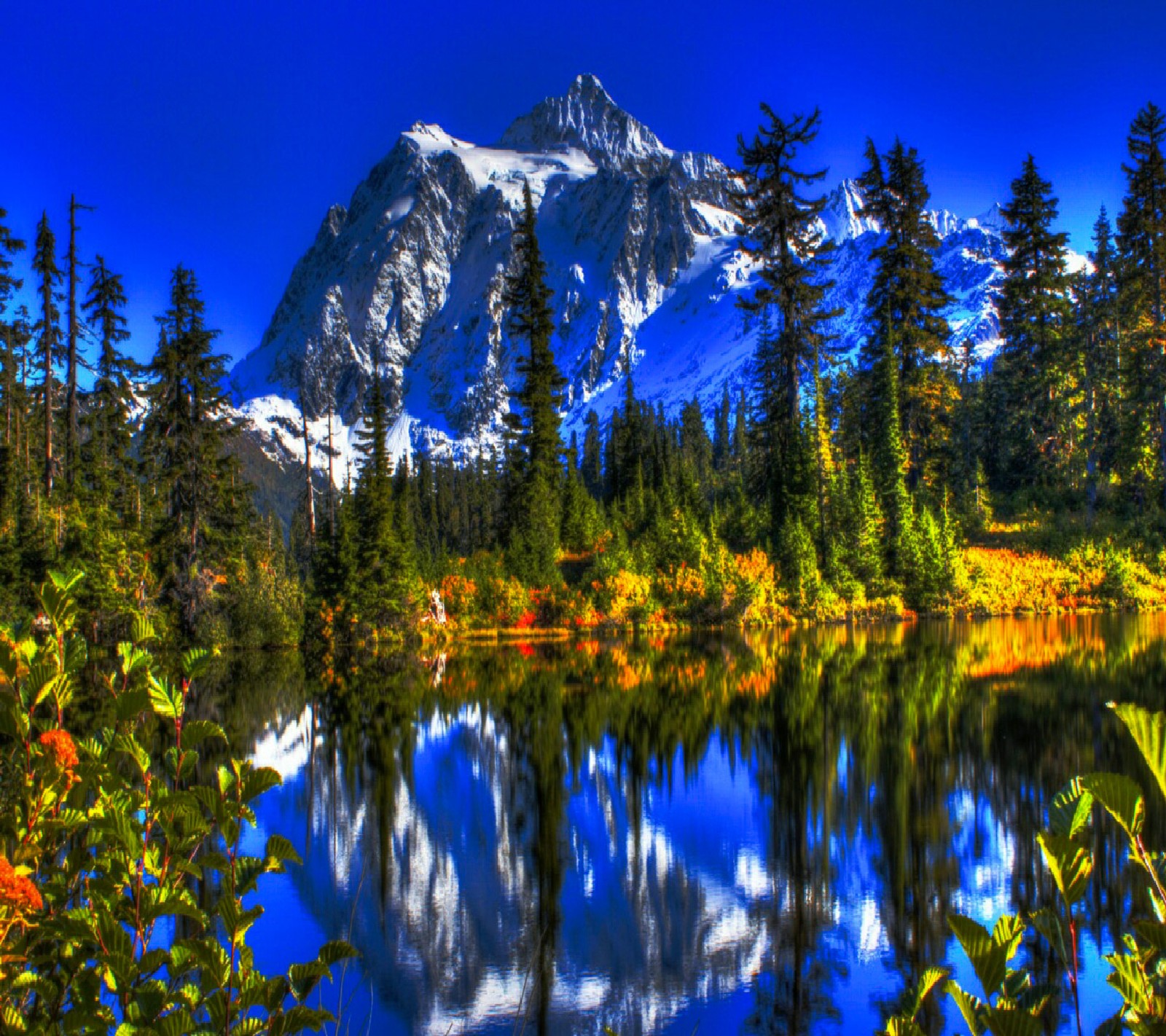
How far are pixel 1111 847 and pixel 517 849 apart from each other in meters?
3.88

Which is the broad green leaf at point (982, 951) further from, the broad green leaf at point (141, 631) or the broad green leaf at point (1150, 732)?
the broad green leaf at point (141, 631)

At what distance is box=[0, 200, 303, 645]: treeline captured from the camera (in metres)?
19.9

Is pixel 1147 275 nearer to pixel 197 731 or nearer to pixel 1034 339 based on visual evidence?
pixel 1034 339

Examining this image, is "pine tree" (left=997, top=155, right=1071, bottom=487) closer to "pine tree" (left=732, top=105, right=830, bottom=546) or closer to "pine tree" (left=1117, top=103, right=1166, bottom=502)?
"pine tree" (left=1117, top=103, right=1166, bottom=502)

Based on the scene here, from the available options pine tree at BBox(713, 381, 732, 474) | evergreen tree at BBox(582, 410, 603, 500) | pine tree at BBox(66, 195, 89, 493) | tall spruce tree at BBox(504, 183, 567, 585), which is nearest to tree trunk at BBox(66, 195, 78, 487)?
pine tree at BBox(66, 195, 89, 493)

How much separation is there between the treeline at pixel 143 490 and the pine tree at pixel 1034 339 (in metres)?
25.5

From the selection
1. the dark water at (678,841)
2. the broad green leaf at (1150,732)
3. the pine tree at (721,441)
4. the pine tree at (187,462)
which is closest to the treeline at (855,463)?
the pine tree at (187,462)

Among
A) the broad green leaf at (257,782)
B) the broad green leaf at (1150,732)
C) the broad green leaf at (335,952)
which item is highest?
the broad green leaf at (1150,732)

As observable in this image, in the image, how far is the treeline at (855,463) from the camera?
25734mm

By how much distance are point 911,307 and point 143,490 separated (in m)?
26.7

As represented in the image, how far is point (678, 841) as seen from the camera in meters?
6.18

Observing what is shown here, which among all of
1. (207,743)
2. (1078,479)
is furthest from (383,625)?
(1078,479)

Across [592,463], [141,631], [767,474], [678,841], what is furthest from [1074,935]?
[592,463]

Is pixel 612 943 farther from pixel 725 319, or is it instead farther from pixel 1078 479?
pixel 725 319
